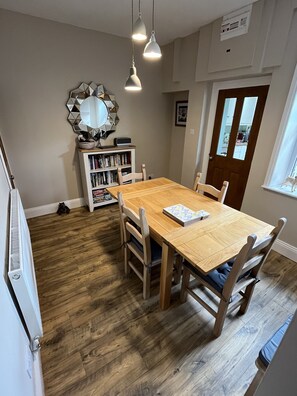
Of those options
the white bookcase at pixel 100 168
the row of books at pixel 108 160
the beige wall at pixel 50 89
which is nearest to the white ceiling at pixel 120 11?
the beige wall at pixel 50 89

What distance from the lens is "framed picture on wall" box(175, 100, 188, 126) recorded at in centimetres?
372

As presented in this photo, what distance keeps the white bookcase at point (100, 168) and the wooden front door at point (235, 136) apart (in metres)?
1.48

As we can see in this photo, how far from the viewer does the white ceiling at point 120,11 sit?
2168 millimetres

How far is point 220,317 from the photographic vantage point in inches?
54.7

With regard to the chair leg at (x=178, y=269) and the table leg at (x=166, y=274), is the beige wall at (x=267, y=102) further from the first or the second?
the table leg at (x=166, y=274)

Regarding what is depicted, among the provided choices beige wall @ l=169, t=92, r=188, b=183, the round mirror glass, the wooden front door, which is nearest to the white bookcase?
the round mirror glass

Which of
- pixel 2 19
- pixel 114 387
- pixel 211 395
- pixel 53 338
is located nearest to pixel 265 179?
pixel 211 395

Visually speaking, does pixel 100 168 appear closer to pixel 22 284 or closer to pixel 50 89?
pixel 50 89

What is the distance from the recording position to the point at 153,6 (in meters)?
2.24

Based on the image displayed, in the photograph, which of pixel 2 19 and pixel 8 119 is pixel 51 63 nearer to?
pixel 2 19

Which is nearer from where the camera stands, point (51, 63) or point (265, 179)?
point (265, 179)

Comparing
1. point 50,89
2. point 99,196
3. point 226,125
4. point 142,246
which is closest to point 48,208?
point 99,196

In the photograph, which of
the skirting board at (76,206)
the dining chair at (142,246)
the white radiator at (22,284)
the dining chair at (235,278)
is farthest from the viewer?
the skirting board at (76,206)

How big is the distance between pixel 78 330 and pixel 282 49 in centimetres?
329
